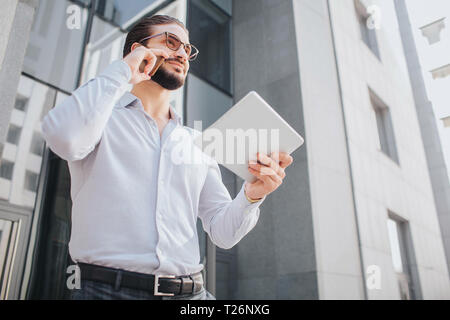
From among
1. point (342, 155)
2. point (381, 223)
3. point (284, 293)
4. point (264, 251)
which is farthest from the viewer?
point (381, 223)

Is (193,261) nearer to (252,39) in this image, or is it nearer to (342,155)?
(342,155)

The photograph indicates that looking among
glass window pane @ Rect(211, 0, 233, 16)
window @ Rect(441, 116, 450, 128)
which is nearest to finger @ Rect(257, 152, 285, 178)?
glass window pane @ Rect(211, 0, 233, 16)

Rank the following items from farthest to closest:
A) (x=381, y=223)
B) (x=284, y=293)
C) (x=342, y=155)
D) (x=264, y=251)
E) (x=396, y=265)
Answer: (x=396, y=265), (x=381, y=223), (x=342, y=155), (x=264, y=251), (x=284, y=293)

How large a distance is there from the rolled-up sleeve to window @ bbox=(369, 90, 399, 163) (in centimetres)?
796

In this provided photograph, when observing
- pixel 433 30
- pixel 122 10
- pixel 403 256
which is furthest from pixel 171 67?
pixel 433 30

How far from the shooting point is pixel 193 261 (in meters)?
1.38

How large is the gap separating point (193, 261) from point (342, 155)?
210 inches

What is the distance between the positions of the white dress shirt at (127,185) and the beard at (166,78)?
14 cm

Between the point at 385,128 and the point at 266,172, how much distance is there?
8.77 meters

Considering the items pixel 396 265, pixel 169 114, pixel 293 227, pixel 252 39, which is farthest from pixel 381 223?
pixel 169 114

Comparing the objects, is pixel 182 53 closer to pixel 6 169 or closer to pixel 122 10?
pixel 6 169

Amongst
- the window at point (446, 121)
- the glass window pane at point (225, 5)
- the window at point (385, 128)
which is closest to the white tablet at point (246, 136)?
the glass window pane at point (225, 5)

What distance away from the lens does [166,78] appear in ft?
5.22

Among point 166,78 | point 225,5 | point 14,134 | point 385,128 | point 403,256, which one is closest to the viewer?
point 166,78
